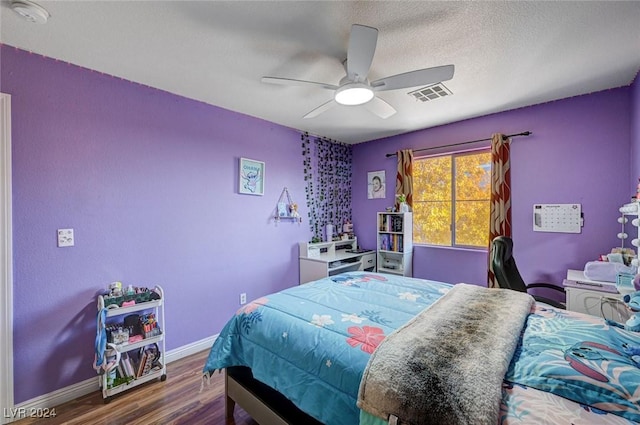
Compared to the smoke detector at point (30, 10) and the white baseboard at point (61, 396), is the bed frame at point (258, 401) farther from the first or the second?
the smoke detector at point (30, 10)

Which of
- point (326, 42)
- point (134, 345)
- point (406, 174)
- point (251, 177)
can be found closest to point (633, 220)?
point (406, 174)

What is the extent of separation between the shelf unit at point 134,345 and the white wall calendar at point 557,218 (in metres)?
3.68

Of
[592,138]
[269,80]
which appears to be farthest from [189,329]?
[592,138]

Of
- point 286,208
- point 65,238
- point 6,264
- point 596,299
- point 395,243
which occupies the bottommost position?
point 596,299

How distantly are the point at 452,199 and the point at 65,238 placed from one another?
12.8 feet

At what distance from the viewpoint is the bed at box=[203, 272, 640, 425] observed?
0.87 m

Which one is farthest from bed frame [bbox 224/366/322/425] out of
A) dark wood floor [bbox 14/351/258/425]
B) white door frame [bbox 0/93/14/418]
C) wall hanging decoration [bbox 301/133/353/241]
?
wall hanging decoration [bbox 301/133/353/241]

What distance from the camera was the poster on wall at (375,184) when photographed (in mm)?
4062

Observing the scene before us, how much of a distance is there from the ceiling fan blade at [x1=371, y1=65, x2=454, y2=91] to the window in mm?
1891

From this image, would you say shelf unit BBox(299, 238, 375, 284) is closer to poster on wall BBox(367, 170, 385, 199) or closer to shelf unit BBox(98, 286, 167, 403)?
poster on wall BBox(367, 170, 385, 199)

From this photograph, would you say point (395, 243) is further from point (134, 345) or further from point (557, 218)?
point (134, 345)

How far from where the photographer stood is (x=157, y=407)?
1.87 metres

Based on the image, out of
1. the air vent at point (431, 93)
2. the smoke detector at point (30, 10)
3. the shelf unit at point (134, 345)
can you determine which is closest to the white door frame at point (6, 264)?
the shelf unit at point (134, 345)

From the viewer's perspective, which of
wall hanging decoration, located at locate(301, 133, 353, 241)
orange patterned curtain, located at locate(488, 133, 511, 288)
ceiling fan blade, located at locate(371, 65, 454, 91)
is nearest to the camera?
ceiling fan blade, located at locate(371, 65, 454, 91)
